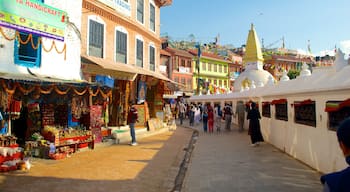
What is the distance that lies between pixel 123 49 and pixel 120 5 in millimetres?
2333

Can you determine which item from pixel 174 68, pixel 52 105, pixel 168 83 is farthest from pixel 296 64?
pixel 52 105

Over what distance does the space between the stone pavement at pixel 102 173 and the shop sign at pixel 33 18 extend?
4458 millimetres

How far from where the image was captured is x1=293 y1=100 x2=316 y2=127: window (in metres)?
7.57

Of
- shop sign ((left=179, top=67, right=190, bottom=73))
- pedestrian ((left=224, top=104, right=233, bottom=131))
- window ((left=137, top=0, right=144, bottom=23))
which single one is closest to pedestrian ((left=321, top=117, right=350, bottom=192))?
pedestrian ((left=224, top=104, right=233, bottom=131))

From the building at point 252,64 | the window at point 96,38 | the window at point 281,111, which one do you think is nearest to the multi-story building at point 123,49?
the window at point 96,38

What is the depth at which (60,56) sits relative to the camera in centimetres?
1163

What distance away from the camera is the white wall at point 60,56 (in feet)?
31.8

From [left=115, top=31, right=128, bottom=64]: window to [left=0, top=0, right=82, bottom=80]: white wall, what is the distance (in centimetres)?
284

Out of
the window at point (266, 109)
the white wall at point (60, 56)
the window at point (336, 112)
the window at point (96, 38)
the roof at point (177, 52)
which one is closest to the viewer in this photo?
the window at point (336, 112)

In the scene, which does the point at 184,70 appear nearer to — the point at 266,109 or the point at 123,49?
the point at 123,49

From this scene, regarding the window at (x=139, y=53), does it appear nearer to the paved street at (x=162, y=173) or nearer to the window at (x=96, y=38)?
the window at (x=96, y=38)

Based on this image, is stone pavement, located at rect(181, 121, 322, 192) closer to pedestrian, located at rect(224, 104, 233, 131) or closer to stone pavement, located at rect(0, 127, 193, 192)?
stone pavement, located at rect(0, 127, 193, 192)

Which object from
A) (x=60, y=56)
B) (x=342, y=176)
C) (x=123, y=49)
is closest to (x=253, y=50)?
(x=123, y=49)

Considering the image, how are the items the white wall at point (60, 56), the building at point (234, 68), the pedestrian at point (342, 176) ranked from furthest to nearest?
the building at point (234, 68) < the white wall at point (60, 56) < the pedestrian at point (342, 176)
